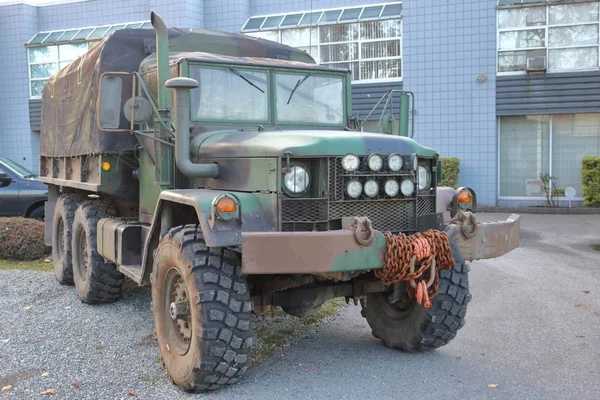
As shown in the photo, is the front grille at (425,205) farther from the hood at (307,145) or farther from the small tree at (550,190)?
the small tree at (550,190)

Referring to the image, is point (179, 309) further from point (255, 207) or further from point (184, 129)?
point (184, 129)

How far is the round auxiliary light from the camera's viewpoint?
4.85 m

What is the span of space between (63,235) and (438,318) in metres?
5.25

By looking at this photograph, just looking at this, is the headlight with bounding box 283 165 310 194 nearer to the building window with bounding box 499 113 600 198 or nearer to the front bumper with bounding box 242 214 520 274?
the front bumper with bounding box 242 214 520 274

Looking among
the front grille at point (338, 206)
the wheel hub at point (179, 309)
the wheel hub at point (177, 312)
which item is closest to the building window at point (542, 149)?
the front grille at point (338, 206)

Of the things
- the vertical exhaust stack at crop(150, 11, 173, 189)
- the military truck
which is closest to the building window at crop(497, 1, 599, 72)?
the military truck

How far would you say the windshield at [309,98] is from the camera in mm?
6094

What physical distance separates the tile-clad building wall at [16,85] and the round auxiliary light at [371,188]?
860 inches

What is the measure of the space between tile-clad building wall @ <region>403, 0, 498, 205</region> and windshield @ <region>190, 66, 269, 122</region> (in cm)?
1325

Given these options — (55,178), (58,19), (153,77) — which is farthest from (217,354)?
(58,19)

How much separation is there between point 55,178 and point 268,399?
18.8ft

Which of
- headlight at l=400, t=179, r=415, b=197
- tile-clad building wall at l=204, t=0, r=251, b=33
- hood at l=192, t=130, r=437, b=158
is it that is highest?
tile-clad building wall at l=204, t=0, r=251, b=33

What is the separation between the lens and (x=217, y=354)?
4520 millimetres

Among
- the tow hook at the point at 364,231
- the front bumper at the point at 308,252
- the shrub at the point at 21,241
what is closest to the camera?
the front bumper at the point at 308,252
